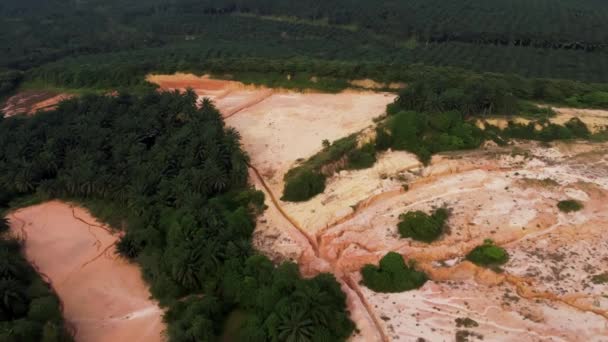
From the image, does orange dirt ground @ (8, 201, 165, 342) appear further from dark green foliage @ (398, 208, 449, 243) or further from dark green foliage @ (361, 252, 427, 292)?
dark green foliage @ (398, 208, 449, 243)

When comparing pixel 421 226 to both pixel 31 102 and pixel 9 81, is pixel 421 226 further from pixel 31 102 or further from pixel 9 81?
pixel 9 81

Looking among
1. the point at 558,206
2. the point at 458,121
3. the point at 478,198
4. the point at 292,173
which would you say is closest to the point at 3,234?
the point at 292,173

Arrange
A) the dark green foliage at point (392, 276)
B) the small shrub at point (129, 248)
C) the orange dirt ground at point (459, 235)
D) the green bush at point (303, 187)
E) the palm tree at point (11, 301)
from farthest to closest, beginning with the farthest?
1. the green bush at point (303, 187)
2. the small shrub at point (129, 248)
3. the dark green foliage at point (392, 276)
4. the palm tree at point (11, 301)
5. the orange dirt ground at point (459, 235)

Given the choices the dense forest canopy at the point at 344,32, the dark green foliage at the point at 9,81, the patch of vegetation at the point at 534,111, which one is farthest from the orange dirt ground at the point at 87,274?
the dense forest canopy at the point at 344,32

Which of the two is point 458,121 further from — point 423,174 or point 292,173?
point 292,173

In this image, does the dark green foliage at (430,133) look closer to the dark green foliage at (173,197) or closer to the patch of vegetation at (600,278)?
the dark green foliage at (173,197)

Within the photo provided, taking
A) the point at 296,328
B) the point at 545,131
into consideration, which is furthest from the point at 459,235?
the point at 545,131
